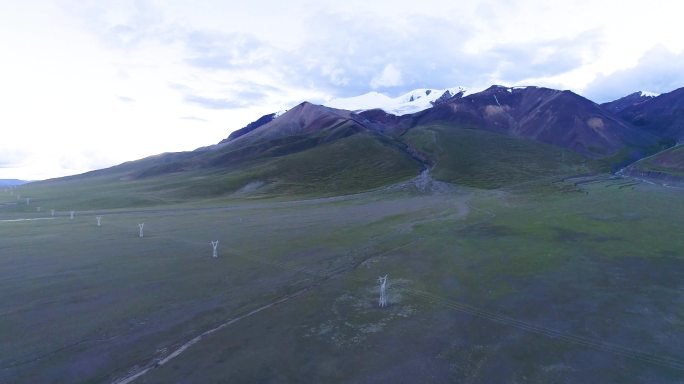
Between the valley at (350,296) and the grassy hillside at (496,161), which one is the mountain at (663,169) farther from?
the valley at (350,296)

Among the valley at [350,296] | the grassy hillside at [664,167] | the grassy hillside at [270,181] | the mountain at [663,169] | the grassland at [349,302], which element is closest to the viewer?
the grassland at [349,302]

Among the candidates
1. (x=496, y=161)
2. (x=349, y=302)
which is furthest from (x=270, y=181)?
(x=349, y=302)

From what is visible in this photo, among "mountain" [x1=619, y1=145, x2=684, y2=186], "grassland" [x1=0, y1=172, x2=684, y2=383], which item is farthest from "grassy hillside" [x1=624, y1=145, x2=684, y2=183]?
"grassland" [x1=0, y1=172, x2=684, y2=383]

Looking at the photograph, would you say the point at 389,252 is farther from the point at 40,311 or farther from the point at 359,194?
the point at 359,194

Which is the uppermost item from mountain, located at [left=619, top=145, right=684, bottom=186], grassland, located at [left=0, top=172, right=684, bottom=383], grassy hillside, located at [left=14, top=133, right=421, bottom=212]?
grassy hillside, located at [left=14, top=133, right=421, bottom=212]

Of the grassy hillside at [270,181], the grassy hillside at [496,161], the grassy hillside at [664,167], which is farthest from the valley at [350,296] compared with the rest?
the grassy hillside at [496,161]

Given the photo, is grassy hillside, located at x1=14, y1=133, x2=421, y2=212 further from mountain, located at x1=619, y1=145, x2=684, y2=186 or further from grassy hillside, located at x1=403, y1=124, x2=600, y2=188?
mountain, located at x1=619, y1=145, x2=684, y2=186

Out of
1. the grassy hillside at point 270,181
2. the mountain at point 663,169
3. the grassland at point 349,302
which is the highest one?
the grassy hillside at point 270,181
